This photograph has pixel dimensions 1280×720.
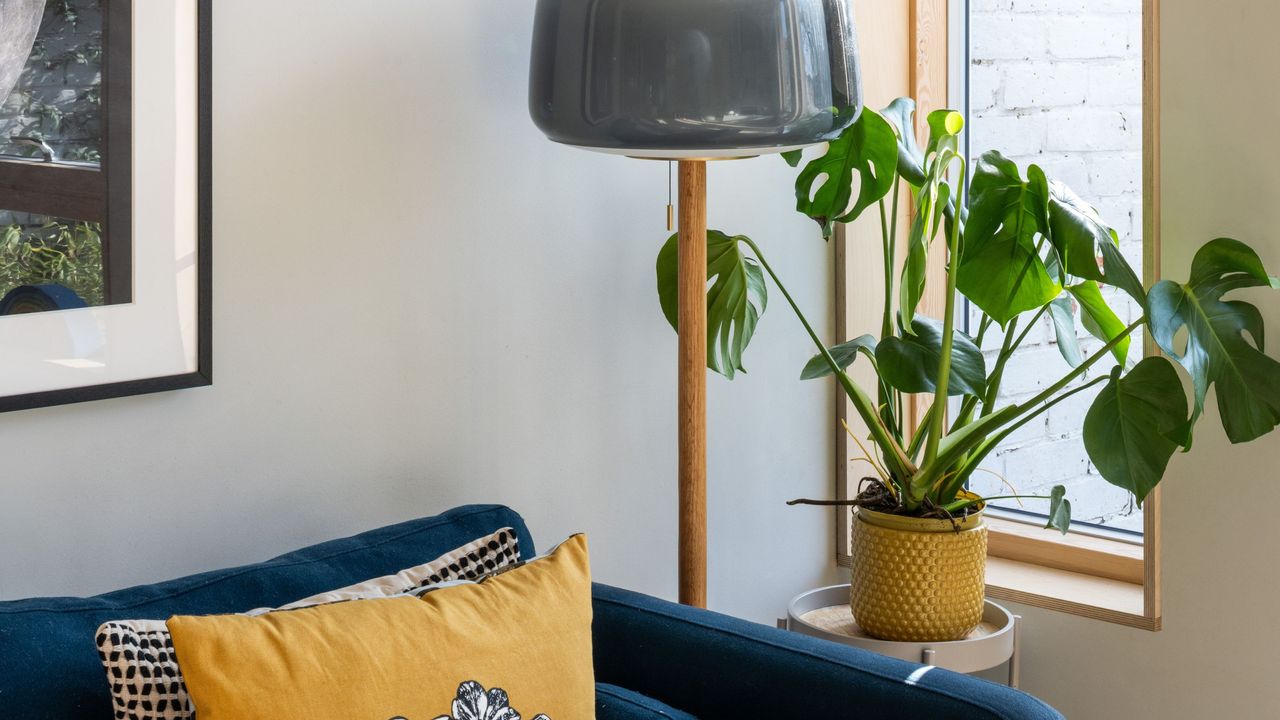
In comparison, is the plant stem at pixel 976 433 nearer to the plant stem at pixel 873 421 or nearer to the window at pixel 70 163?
the plant stem at pixel 873 421

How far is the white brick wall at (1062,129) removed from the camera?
7.93 feet

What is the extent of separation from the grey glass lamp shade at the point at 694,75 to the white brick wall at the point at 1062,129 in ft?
3.63

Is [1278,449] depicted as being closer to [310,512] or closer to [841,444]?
[841,444]

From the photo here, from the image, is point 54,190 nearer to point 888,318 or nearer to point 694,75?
point 694,75

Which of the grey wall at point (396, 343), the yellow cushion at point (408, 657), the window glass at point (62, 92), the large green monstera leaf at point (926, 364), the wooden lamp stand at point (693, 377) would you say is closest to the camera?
the yellow cushion at point (408, 657)

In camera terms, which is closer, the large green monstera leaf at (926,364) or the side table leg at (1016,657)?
the large green monstera leaf at (926,364)

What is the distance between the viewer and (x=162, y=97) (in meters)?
1.54

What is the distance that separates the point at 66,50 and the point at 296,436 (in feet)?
1.88

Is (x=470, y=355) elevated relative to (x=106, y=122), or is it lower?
lower

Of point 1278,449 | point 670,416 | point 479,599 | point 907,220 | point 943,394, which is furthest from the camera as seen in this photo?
point 907,220

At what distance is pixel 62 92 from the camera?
1.45 metres

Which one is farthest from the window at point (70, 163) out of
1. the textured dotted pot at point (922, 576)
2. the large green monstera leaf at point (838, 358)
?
the textured dotted pot at point (922, 576)

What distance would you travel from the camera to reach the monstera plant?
183 cm

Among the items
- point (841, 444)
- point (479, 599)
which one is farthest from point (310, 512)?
point (841, 444)
